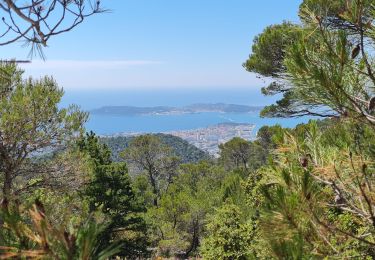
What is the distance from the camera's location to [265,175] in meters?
Answer: 3.05

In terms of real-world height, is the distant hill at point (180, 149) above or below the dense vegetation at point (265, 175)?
below

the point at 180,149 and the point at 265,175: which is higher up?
the point at 265,175

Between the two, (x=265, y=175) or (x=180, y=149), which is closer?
(x=265, y=175)

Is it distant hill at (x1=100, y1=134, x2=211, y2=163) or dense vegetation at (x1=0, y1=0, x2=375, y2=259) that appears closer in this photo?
dense vegetation at (x1=0, y1=0, x2=375, y2=259)

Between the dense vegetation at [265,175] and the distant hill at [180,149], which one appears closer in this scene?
the dense vegetation at [265,175]

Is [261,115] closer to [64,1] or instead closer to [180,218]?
[64,1]

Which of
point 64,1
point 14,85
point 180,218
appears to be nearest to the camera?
point 64,1

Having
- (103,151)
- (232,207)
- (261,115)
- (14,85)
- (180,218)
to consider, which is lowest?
(180,218)

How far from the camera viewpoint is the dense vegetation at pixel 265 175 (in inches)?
64.4

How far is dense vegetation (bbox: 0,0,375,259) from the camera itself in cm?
164

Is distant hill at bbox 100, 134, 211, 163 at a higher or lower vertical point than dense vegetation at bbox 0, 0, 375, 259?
lower

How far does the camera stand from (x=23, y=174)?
9.45 meters

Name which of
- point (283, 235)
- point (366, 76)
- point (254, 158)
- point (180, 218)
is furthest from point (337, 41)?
point (254, 158)

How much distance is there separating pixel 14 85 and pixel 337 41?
8622mm
